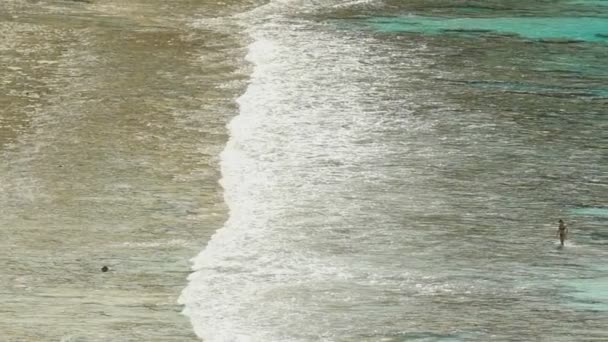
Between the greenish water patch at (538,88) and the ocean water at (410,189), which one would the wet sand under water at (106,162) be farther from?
the greenish water patch at (538,88)

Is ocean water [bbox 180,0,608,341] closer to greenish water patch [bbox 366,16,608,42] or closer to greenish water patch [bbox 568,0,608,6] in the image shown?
greenish water patch [bbox 366,16,608,42]

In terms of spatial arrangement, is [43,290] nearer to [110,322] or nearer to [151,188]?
[110,322]

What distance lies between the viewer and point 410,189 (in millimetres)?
12039

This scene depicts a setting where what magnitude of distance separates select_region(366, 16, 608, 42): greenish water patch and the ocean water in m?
0.07

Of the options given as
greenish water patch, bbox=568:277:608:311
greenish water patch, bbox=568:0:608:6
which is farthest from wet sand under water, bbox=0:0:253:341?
greenish water patch, bbox=568:0:608:6

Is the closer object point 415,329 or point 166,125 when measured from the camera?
point 415,329

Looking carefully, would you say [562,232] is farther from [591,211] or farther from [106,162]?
[106,162]

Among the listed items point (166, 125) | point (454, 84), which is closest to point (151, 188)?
point (166, 125)

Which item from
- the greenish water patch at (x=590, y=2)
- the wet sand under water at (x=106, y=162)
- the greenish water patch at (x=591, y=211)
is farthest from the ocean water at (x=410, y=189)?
the greenish water patch at (x=590, y=2)

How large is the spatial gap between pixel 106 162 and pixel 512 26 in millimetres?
8768

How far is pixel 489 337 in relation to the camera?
8.59 metres

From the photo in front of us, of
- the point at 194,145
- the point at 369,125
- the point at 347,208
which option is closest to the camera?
the point at 347,208

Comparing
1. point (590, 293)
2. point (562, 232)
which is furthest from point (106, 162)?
point (590, 293)

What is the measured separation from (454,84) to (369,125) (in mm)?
2344
